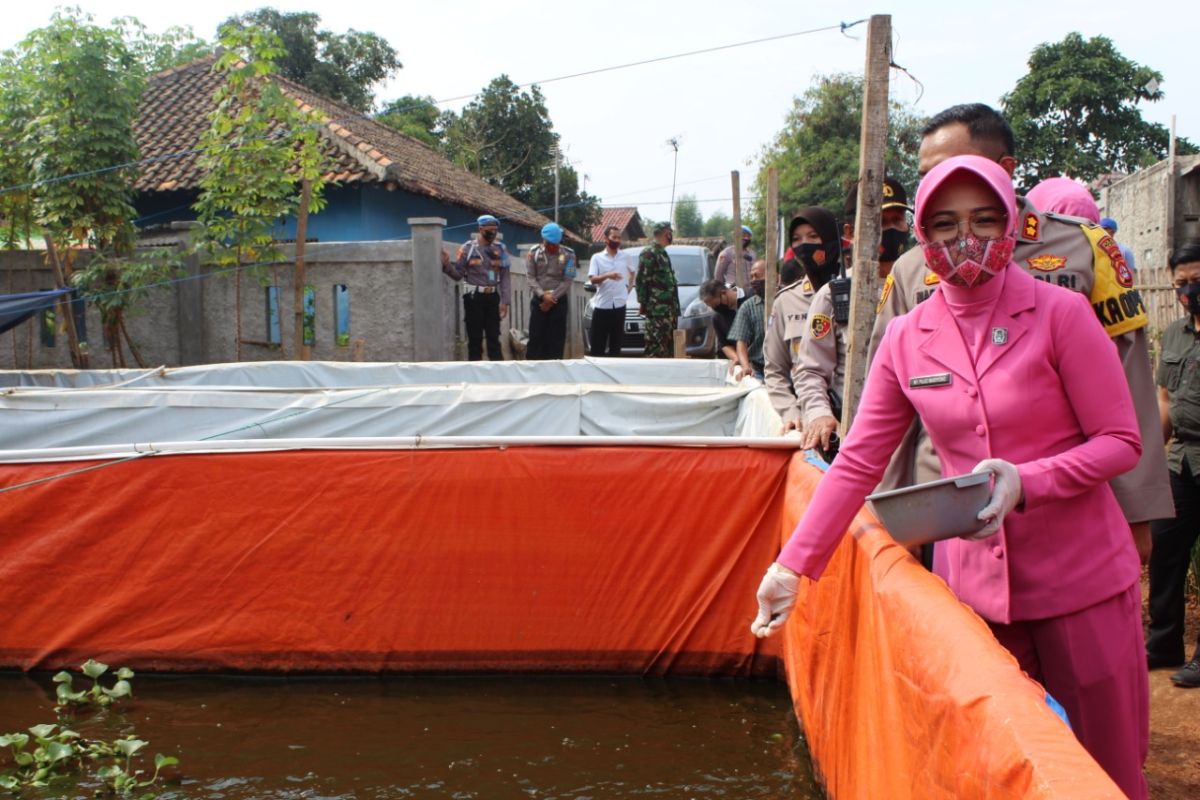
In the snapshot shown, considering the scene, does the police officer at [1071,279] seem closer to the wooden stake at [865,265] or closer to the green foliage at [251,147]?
the wooden stake at [865,265]

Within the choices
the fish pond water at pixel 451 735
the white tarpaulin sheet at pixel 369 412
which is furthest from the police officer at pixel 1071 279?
the white tarpaulin sheet at pixel 369 412

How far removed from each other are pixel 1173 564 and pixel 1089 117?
3140 centimetres

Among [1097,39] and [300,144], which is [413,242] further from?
[1097,39]

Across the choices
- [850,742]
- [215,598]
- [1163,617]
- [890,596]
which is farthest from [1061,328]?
[215,598]

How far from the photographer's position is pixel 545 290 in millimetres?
13727

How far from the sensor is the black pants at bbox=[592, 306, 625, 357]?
14297mm

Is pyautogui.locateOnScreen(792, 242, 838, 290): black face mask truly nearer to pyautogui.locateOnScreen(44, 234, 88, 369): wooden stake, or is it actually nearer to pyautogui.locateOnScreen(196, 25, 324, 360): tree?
pyautogui.locateOnScreen(196, 25, 324, 360): tree

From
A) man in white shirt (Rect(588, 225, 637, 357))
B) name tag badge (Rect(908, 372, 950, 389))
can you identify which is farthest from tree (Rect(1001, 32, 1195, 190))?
name tag badge (Rect(908, 372, 950, 389))

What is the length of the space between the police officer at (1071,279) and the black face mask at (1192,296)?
2.48 m

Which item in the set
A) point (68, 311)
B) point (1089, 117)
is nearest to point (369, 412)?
point (68, 311)

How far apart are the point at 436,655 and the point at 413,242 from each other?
9.41 metres

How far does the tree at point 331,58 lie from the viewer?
43.5m

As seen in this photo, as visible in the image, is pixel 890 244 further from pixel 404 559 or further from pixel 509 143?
pixel 509 143

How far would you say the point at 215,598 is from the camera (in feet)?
17.3
